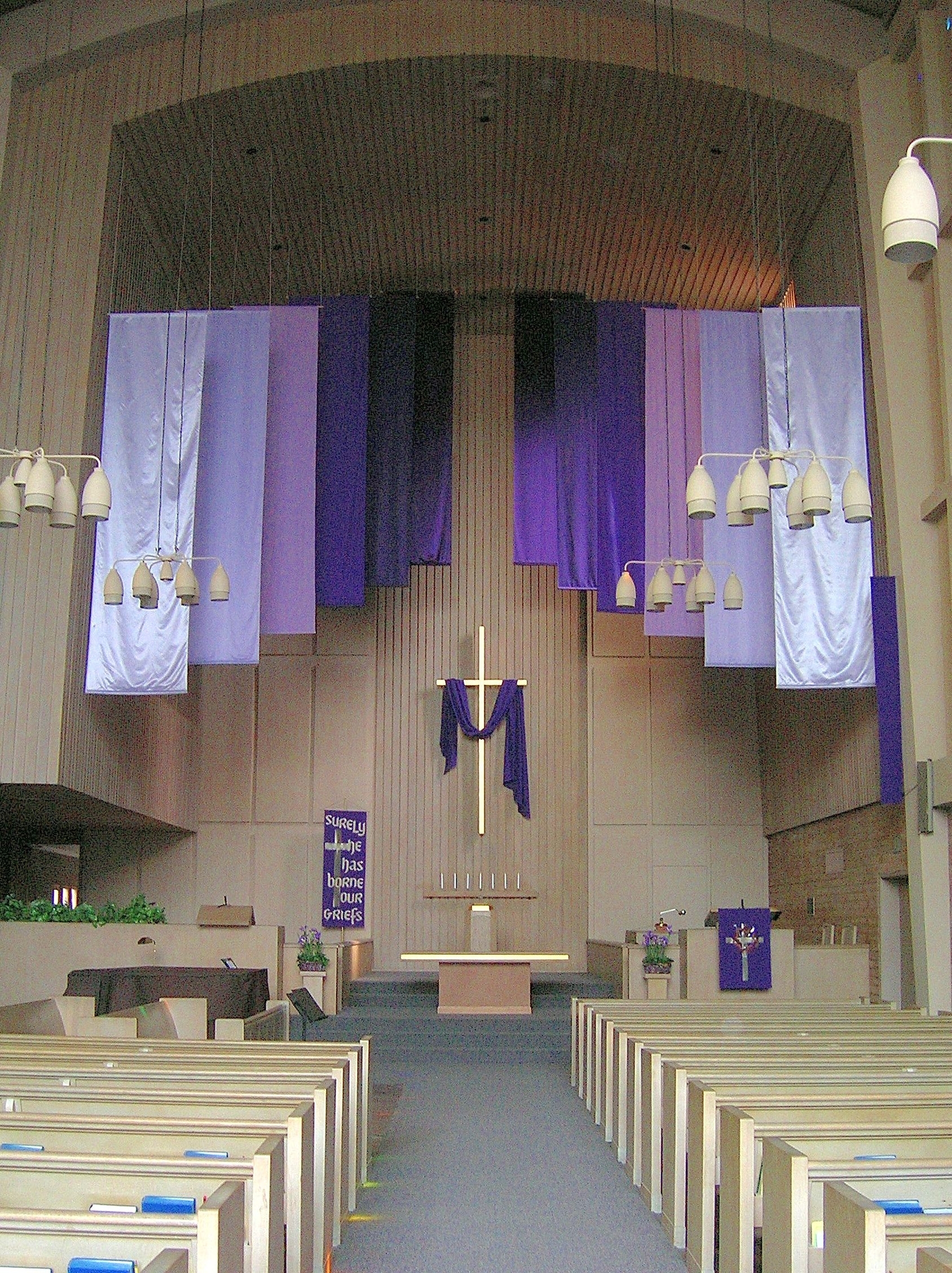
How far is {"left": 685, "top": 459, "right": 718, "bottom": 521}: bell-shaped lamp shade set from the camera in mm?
7402

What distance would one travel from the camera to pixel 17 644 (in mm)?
10961

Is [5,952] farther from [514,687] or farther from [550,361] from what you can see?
[550,361]

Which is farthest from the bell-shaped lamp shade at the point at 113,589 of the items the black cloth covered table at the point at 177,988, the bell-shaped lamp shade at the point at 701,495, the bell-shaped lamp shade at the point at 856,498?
the bell-shaped lamp shade at the point at 856,498

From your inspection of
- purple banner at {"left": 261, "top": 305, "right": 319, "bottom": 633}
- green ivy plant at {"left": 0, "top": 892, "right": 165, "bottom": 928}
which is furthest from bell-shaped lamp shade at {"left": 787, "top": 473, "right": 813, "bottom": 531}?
green ivy plant at {"left": 0, "top": 892, "right": 165, "bottom": 928}

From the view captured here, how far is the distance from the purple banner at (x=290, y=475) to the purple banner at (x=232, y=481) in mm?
→ 307

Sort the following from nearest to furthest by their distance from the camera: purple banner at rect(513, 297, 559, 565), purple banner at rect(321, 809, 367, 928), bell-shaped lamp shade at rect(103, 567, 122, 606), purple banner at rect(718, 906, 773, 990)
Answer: bell-shaped lamp shade at rect(103, 567, 122, 606) → purple banner at rect(718, 906, 773, 990) → purple banner at rect(513, 297, 559, 565) → purple banner at rect(321, 809, 367, 928)

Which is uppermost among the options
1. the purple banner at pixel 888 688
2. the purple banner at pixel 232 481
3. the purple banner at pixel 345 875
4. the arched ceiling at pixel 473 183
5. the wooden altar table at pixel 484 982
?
the arched ceiling at pixel 473 183

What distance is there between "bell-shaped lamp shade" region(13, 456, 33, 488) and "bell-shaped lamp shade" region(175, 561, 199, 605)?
1.90 meters

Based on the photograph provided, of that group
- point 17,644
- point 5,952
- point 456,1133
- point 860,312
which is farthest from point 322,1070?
point 860,312

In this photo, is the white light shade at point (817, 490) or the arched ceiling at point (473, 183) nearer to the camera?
the white light shade at point (817, 490)

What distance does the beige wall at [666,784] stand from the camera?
15.9m

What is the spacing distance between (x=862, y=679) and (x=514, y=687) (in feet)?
18.6

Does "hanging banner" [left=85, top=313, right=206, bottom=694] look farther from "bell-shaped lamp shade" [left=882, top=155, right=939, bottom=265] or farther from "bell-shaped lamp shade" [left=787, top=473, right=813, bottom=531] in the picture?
"bell-shaped lamp shade" [left=882, top=155, right=939, bottom=265]

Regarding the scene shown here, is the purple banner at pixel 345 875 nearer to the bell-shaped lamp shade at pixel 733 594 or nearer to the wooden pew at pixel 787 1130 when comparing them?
the bell-shaped lamp shade at pixel 733 594
